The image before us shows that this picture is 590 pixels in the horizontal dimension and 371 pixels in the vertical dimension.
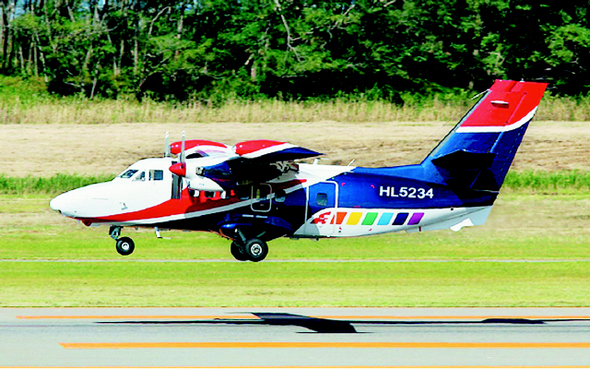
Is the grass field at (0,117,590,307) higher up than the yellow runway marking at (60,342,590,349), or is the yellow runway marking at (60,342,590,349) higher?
the yellow runway marking at (60,342,590,349)

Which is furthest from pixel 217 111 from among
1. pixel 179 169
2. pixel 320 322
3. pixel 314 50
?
pixel 179 169

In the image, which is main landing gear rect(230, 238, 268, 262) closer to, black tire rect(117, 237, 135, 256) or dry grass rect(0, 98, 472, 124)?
black tire rect(117, 237, 135, 256)

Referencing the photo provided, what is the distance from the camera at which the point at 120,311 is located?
116ft

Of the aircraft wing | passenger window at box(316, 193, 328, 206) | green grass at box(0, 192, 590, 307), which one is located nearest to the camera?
the aircraft wing

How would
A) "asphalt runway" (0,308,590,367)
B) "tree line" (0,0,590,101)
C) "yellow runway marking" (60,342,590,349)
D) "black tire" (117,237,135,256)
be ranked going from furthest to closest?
"tree line" (0,0,590,101) → "black tire" (117,237,135,256) → "yellow runway marking" (60,342,590,349) → "asphalt runway" (0,308,590,367)

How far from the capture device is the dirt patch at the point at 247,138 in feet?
208

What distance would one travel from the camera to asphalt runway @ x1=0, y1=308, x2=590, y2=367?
26.5 meters

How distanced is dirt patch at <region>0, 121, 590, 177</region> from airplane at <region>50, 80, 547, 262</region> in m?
31.5

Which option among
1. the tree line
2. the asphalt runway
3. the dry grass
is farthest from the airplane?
the tree line

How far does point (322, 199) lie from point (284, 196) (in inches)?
44.1

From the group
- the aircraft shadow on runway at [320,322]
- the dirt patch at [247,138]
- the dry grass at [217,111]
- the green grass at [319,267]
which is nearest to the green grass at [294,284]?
the green grass at [319,267]

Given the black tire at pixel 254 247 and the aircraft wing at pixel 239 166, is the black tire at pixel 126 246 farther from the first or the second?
the black tire at pixel 254 247

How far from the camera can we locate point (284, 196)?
30328 millimetres

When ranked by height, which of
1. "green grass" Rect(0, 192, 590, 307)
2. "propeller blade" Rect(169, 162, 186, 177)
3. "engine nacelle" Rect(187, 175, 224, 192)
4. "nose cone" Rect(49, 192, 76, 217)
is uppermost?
"propeller blade" Rect(169, 162, 186, 177)
